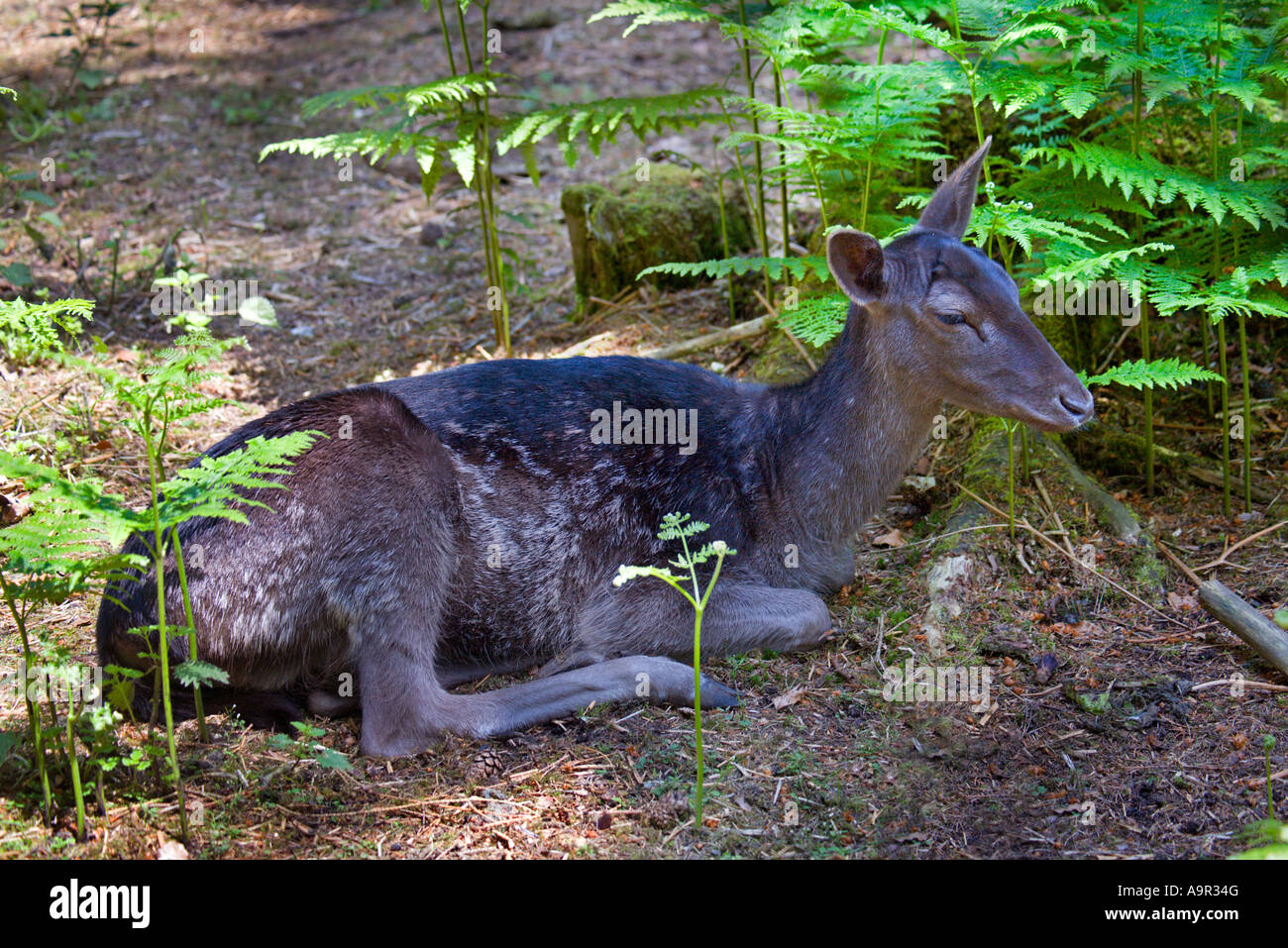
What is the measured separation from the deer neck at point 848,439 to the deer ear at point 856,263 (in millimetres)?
251

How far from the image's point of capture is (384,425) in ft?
16.0

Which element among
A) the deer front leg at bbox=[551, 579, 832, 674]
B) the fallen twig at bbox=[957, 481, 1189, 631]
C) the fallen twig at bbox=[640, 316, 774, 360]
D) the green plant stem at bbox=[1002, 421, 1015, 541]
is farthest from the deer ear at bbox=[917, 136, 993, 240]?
the fallen twig at bbox=[640, 316, 774, 360]

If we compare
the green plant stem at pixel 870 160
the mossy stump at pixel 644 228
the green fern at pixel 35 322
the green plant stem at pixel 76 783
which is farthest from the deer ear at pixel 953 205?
the green plant stem at pixel 76 783

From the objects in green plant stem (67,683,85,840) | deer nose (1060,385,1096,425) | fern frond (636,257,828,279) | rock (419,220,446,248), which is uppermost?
fern frond (636,257,828,279)

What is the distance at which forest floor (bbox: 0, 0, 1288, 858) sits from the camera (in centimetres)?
369

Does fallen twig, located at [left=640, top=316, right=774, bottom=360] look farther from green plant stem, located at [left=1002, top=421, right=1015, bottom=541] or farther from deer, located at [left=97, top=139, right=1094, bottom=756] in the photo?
green plant stem, located at [left=1002, top=421, right=1015, bottom=541]

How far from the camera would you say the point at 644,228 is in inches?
310

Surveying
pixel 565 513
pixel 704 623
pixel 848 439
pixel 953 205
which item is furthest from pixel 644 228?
pixel 704 623

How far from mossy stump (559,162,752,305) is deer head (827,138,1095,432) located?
292 centimetres

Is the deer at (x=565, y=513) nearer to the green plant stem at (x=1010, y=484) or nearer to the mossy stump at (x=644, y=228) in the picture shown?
the green plant stem at (x=1010, y=484)

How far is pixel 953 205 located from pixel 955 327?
72cm

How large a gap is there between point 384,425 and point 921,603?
2.63 m

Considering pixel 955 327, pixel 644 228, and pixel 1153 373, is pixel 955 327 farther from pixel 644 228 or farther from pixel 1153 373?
pixel 644 228
